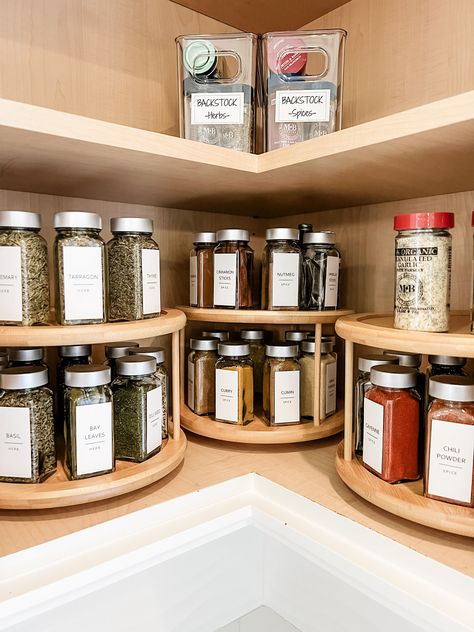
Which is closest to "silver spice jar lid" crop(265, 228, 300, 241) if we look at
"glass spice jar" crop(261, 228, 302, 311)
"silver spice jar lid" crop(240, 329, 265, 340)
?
"glass spice jar" crop(261, 228, 302, 311)

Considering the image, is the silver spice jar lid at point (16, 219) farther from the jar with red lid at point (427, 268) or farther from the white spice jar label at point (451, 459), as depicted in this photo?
the white spice jar label at point (451, 459)

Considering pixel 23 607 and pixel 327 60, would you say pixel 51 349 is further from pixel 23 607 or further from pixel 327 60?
pixel 327 60

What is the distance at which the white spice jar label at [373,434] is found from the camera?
2.49ft

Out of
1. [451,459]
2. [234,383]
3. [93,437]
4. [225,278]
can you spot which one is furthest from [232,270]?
[451,459]

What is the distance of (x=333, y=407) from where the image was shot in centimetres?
109

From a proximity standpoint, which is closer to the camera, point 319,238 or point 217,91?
point 217,91

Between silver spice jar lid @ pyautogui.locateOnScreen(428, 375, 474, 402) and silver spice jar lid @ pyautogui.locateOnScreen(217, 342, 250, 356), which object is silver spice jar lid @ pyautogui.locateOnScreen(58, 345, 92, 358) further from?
silver spice jar lid @ pyautogui.locateOnScreen(428, 375, 474, 402)

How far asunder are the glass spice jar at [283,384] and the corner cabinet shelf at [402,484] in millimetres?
181

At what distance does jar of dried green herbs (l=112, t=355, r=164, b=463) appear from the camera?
0.83 meters

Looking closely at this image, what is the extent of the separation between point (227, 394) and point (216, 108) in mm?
554

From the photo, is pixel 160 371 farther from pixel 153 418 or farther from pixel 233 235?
pixel 233 235

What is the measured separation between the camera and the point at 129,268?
0.83 metres

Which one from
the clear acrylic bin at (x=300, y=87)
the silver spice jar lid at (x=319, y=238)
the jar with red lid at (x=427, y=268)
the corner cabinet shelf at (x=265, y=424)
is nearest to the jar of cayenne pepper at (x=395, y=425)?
the jar with red lid at (x=427, y=268)

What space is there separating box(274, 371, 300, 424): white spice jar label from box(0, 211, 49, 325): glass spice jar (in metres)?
0.48
